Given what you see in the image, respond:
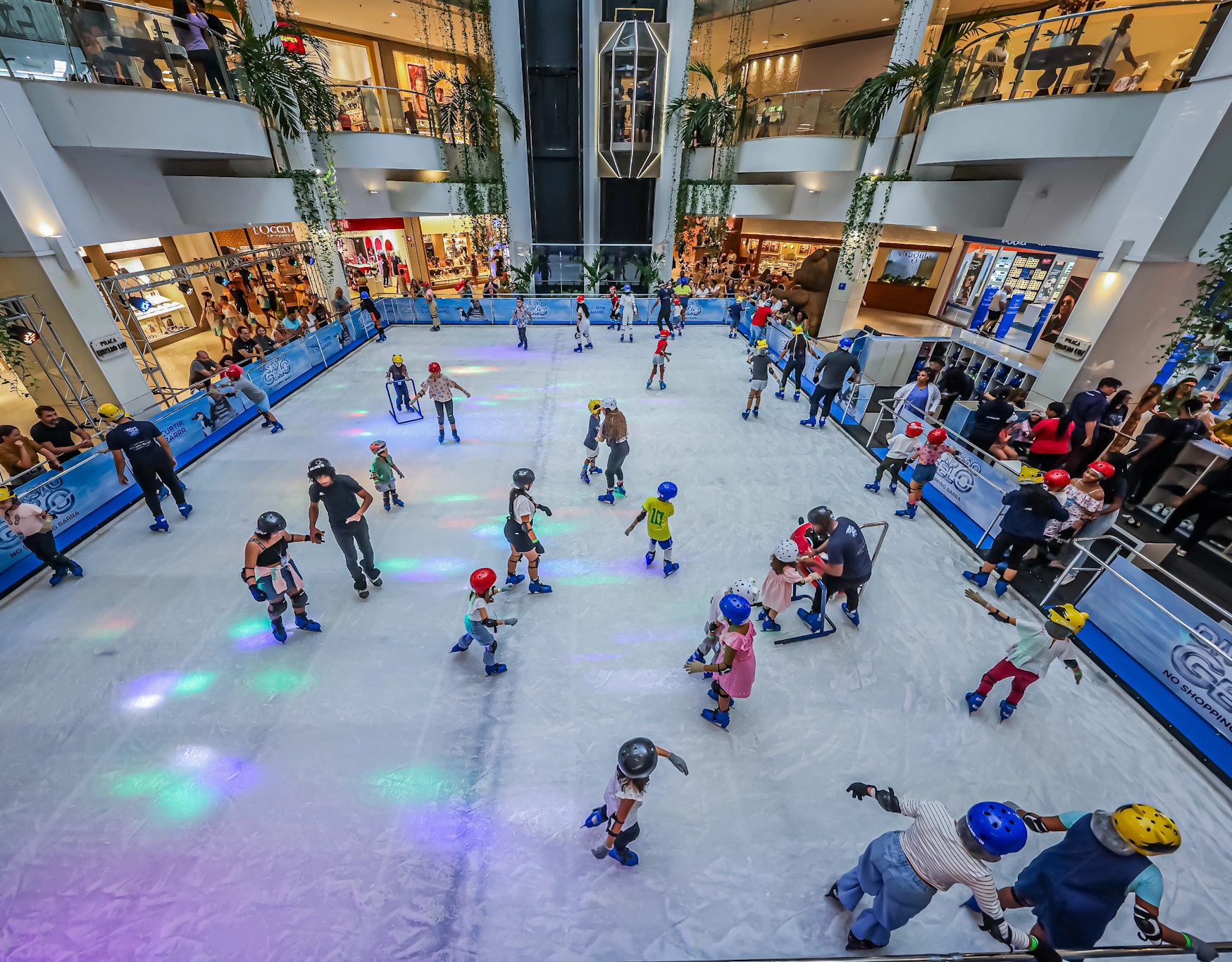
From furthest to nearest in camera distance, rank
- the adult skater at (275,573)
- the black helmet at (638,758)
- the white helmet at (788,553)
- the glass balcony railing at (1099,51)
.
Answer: the glass balcony railing at (1099,51) < the adult skater at (275,573) < the white helmet at (788,553) < the black helmet at (638,758)

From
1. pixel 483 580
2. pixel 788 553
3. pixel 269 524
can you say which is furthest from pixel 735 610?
pixel 269 524

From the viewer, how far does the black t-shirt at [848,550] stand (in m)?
4.56

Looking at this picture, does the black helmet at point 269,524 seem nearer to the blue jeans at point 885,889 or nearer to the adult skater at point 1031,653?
the blue jeans at point 885,889

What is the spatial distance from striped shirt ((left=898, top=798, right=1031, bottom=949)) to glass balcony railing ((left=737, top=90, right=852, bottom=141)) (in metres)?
17.6

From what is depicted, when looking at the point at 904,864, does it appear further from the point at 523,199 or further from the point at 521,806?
the point at 523,199

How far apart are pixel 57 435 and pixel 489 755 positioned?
298 inches

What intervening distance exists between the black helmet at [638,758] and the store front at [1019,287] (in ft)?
42.3

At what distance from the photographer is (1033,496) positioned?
4.92m

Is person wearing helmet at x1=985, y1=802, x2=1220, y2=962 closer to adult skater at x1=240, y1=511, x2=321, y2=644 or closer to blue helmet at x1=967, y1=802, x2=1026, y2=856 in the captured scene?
blue helmet at x1=967, y1=802, x2=1026, y2=856

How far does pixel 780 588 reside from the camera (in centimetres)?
452

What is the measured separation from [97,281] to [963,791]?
45.8 feet

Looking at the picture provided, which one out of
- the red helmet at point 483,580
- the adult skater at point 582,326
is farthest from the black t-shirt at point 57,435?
the adult skater at point 582,326

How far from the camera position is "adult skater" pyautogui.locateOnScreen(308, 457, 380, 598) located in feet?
15.4

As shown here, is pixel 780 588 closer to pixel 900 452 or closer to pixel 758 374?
pixel 900 452
